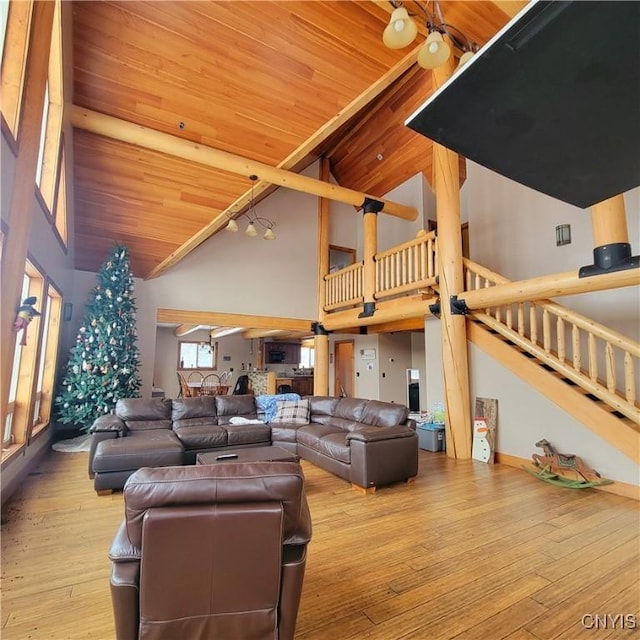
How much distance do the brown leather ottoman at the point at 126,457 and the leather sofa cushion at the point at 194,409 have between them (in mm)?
1062

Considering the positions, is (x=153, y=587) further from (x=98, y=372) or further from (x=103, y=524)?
(x=98, y=372)

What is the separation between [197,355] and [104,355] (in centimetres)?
586

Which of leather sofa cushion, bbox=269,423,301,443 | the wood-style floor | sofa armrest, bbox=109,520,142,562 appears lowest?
the wood-style floor

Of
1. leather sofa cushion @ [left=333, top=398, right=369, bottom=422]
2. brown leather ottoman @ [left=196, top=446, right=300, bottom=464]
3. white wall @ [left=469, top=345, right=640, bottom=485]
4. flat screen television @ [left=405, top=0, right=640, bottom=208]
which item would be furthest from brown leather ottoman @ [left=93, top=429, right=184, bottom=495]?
white wall @ [left=469, top=345, right=640, bottom=485]

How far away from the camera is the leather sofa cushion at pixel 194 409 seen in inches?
200

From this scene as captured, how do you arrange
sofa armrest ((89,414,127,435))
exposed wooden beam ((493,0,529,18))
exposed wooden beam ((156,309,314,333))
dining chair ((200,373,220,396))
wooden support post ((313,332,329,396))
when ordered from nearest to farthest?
exposed wooden beam ((493,0,529,18)) < sofa armrest ((89,414,127,435)) < exposed wooden beam ((156,309,314,333)) < wooden support post ((313,332,329,396)) < dining chair ((200,373,220,396))

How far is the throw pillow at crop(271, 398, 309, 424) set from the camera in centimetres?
532

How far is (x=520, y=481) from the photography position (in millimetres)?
3936

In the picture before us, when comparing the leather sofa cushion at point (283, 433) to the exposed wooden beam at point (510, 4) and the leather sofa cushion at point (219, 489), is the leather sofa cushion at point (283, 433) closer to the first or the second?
the leather sofa cushion at point (219, 489)

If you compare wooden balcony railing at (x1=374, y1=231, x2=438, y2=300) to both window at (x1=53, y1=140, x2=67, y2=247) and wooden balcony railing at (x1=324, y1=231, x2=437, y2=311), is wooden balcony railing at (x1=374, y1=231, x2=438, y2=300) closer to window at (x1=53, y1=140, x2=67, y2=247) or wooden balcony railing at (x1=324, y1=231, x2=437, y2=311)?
wooden balcony railing at (x1=324, y1=231, x2=437, y2=311)

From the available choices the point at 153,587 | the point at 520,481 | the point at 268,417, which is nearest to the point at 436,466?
the point at 520,481

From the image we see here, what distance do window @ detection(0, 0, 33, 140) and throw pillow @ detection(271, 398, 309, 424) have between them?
4.20 m

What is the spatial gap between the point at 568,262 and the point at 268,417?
475 cm

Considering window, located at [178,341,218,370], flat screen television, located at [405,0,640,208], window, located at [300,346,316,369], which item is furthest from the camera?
window, located at [300,346,316,369]
